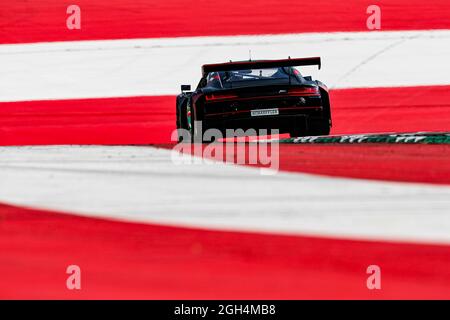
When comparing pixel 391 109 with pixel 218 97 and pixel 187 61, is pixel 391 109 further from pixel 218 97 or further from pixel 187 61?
pixel 218 97

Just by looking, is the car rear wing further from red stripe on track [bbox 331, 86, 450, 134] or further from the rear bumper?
red stripe on track [bbox 331, 86, 450, 134]

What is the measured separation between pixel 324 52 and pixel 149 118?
457cm

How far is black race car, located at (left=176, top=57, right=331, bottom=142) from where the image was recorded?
43.2 feet

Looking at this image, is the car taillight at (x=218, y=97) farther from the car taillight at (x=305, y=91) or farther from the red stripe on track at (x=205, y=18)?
the red stripe on track at (x=205, y=18)

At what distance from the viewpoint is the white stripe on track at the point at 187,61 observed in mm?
22422

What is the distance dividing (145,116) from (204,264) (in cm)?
1565

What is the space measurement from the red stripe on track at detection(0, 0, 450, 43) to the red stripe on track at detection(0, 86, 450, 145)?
103 inches

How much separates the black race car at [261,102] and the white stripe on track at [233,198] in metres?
2.39

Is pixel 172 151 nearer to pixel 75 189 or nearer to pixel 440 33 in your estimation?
pixel 75 189

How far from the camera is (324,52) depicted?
23.3 m

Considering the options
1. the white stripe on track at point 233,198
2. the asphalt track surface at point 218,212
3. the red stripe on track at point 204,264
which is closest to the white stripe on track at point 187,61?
the asphalt track surface at point 218,212

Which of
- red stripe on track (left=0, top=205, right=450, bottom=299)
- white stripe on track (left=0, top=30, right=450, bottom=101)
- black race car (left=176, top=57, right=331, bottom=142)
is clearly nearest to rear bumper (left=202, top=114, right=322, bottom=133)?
black race car (left=176, top=57, right=331, bottom=142)
